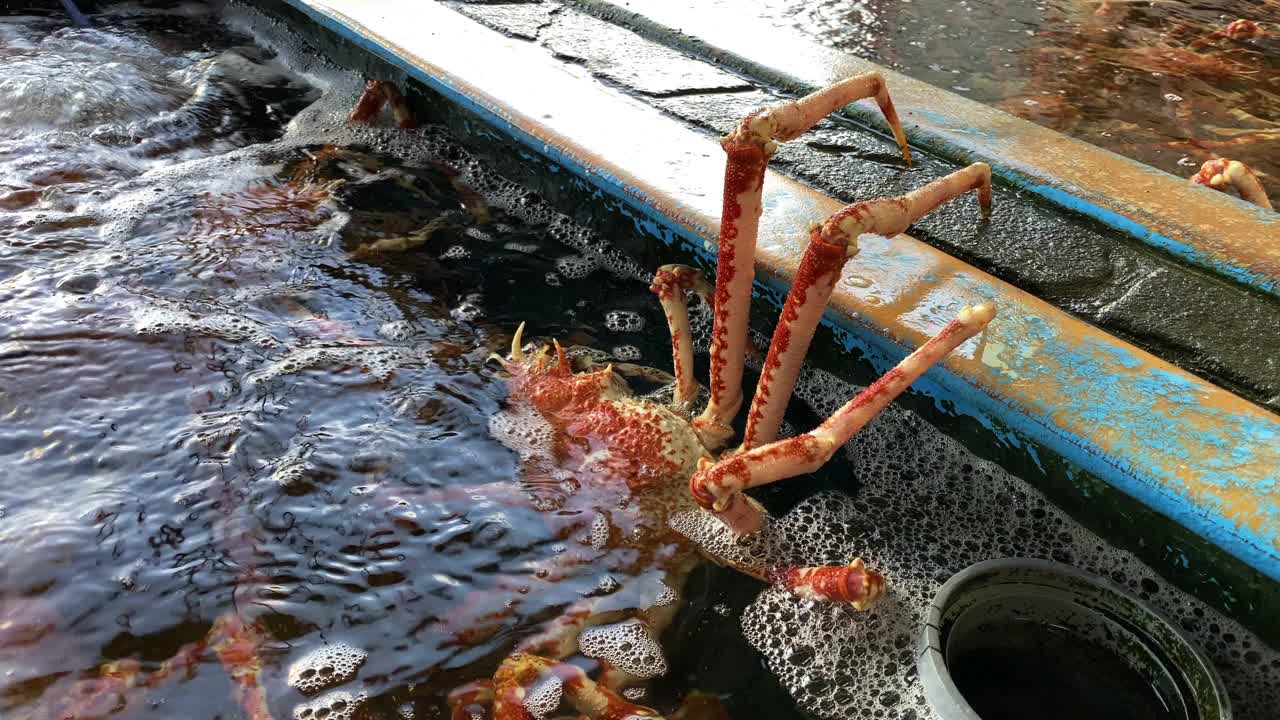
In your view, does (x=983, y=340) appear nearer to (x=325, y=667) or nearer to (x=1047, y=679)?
(x=1047, y=679)

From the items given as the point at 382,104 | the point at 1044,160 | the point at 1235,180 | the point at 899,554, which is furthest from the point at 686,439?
the point at 382,104

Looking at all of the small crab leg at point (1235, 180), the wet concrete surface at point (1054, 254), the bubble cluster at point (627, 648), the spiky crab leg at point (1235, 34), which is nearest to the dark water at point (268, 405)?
the bubble cluster at point (627, 648)

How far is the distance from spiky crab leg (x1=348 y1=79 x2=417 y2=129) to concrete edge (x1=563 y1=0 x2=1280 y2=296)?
119 centimetres

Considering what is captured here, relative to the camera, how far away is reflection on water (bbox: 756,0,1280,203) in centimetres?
415

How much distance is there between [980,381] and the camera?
1959mm

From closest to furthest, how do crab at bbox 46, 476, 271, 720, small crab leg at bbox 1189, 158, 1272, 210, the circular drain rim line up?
the circular drain rim < crab at bbox 46, 476, 271, 720 < small crab leg at bbox 1189, 158, 1272, 210

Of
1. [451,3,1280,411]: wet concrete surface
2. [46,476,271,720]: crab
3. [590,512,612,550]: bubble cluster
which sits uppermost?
[451,3,1280,411]: wet concrete surface

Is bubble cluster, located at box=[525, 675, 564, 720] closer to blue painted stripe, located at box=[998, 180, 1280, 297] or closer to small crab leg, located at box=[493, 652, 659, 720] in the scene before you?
small crab leg, located at box=[493, 652, 659, 720]

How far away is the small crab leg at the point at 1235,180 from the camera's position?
2828 millimetres

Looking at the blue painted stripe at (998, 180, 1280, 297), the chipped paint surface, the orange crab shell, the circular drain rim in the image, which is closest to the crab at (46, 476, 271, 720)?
the orange crab shell

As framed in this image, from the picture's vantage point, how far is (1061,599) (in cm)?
166

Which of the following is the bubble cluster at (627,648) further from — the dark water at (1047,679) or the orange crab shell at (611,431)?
the dark water at (1047,679)

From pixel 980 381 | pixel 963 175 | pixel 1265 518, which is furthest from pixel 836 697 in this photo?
pixel 963 175

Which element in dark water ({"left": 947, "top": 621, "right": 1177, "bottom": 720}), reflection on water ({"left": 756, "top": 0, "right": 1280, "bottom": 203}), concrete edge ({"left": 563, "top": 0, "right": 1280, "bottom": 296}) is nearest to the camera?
dark water ({"left": 947, "top": 621, "right": 1177, "bottom": 720})
